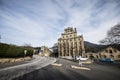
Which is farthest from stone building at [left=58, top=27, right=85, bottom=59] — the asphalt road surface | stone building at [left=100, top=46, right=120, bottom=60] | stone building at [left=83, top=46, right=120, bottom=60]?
the asphalt road surface

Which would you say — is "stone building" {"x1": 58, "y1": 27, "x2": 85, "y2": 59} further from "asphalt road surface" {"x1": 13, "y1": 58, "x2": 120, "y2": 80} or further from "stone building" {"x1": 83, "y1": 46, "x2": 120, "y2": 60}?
"asphalt road surface" {"x1": 13, "y1": 58, "x2": 120, "y2": 80}

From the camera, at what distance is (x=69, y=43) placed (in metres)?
88.6

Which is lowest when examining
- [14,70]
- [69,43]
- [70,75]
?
[70,75]

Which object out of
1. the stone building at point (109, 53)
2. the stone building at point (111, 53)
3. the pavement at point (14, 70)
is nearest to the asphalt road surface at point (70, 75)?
the pavement at point (14, 70)

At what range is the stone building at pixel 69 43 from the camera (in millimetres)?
84094

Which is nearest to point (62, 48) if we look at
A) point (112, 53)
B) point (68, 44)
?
point (68, 44)

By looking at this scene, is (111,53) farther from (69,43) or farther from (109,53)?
(69,43)

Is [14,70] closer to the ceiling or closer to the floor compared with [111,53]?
closer to the floor

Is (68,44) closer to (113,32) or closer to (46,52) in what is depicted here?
(46,52)

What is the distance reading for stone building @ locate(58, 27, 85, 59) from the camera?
84.1m

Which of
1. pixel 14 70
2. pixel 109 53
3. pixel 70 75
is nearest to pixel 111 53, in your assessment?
pixel 109 53

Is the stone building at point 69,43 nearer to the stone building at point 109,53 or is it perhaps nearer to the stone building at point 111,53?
the stone building at point 109,53

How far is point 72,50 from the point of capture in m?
85.6

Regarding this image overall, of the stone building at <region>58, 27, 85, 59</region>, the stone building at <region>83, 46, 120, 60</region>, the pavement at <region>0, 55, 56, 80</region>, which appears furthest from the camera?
the stone building at <region>58, 27, 85, 59</region>
